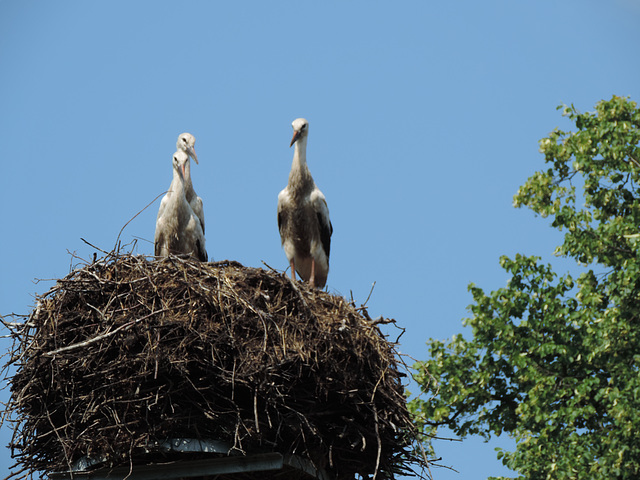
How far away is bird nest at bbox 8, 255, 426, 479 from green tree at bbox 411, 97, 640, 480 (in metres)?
7.32

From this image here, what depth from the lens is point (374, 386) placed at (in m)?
7.74

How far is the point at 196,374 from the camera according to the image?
23.6 feet

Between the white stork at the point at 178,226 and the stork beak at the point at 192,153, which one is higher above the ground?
the stork beak at the point at 192,153

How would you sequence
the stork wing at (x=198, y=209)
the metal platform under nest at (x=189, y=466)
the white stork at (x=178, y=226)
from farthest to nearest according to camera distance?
the stork wing at (x=198, y=209)
the white stork at (x=178, y=226)
the metal platform under nest at (x=189, y=466)

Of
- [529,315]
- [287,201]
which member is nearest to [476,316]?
[529,315]

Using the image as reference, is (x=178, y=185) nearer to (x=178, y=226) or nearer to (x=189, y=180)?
(x=178, y=226)

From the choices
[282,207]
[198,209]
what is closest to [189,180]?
[198,209]

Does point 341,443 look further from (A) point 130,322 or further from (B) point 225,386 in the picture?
(A) point 130,322

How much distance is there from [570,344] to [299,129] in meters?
6.83

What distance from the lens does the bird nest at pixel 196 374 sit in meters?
7.05

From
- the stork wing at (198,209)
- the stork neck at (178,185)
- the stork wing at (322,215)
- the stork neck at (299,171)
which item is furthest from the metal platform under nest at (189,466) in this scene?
the stork wing at (198,209)

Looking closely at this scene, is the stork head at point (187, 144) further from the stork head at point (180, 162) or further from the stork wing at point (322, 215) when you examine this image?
the stork wing at point (322, 215)

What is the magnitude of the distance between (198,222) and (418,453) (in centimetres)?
402

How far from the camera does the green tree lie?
47.6 feet
